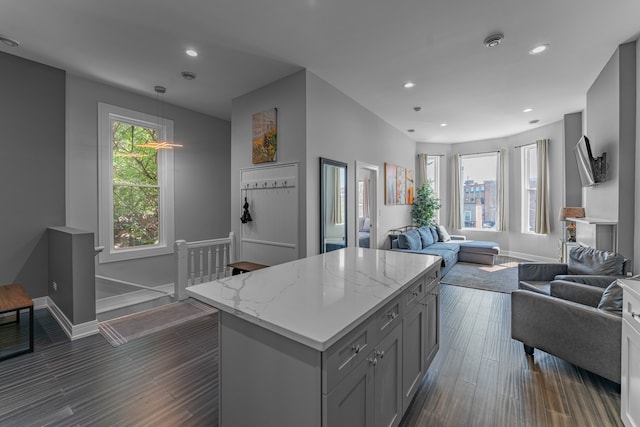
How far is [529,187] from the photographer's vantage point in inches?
274

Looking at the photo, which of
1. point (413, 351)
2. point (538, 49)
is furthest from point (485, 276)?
point (413, 351)

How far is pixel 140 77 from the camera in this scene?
12.4ft

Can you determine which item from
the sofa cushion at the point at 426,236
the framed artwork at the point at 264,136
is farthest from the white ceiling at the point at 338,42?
the sofa cushion at the point at 426,236

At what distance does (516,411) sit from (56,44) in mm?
5410

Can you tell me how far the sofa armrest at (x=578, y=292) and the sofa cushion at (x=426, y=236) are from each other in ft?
11.0

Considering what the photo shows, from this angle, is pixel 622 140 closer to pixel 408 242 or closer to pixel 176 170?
pixel 408 242

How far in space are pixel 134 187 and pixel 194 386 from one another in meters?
3.61

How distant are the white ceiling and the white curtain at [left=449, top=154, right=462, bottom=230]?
11.2ft

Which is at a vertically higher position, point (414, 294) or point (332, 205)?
point (332, 205)

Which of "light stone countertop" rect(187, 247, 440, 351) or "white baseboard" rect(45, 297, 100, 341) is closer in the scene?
"light stone countertop" rect(187, 247, 440, 351)

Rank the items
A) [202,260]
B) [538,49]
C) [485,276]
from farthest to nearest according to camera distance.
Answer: [485,276] → [202,260] → [538,49]

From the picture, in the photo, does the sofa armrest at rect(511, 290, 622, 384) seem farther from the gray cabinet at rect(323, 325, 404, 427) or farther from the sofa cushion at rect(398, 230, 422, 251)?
the sofa cushion at rect(398, 230, 422, 251)

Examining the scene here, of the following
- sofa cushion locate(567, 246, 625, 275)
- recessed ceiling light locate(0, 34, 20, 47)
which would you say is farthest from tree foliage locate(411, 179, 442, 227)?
recessed ceiling light locate(0, 34, 20, 47)

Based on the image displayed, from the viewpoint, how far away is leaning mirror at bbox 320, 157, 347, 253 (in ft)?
12.6
